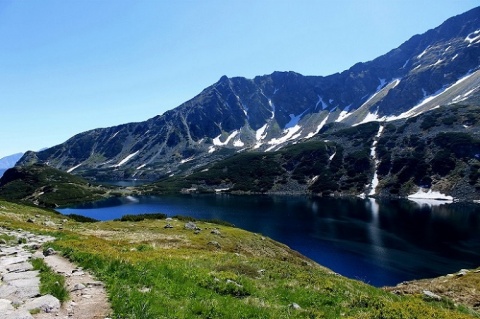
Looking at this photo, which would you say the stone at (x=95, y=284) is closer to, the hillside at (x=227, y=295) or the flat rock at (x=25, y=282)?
the hillside at (x=227, y=295)

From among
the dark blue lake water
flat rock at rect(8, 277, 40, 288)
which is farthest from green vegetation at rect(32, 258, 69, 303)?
the dark blue lake water

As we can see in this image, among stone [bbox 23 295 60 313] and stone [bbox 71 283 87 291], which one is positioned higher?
stone [bbox 23 295 60 313]

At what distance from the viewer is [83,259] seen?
1786cm

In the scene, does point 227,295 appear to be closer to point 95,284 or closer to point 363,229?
point 95,284

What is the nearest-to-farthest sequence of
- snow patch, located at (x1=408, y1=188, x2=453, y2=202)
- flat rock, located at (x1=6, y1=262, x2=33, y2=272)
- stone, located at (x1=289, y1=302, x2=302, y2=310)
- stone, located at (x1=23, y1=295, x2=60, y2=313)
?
1. stone, located at (x1=23, y1=295, x2=60, y2=313)
2. stone, located at (x1=289, y1=302, x2=302, y2=310)
3. flat rock, located at (x1=6, y1=262, x2=33, y2=272)
4. snow patch, located at (x1=408, y1=188, x2=453, y2=202)

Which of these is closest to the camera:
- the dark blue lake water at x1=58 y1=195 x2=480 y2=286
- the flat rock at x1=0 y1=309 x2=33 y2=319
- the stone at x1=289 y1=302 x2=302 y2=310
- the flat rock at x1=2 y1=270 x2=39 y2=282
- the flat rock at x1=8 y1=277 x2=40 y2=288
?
the flat rock at x1=0 y1=309 x2=33 y2=319

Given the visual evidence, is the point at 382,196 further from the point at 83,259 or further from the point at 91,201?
the point at 83,259

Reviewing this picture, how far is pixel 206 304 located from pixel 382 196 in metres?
194

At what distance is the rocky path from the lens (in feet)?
34.4

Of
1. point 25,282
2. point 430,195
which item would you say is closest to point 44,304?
point 25,282

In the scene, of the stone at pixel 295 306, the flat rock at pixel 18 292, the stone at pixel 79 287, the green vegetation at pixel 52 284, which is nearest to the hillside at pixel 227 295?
the stone at pixel 295 306

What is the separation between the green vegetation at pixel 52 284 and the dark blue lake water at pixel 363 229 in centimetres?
4016

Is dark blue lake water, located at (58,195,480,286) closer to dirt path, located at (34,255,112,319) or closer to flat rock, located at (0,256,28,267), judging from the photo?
dirt path, located at (34,255,112,319)

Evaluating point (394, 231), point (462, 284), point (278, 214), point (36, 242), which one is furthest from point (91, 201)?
point (462, 284)
